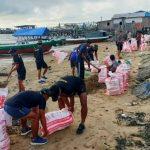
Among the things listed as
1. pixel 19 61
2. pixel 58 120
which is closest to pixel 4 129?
pixel 58 120

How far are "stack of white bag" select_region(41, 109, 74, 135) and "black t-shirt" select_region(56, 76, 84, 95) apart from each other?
1.60ft

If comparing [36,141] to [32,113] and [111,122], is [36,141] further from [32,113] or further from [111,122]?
[111,122]

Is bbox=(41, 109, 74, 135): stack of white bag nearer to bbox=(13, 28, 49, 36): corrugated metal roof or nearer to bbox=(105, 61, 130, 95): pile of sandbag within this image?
bbox=(105, 61, 130, 95): pile of sandbag

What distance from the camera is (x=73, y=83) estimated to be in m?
7.21

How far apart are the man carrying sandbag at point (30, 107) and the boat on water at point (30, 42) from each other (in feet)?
81.6

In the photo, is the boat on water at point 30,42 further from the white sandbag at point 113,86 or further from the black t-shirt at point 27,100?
the black t-shirt at point 27,100

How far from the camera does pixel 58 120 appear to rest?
291 inches

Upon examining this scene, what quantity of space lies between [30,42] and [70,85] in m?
30.1

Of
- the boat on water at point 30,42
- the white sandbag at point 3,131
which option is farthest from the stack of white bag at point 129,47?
the white sandbag at point 3,131

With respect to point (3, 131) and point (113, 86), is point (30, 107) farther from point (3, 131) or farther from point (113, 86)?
point (113, 86)

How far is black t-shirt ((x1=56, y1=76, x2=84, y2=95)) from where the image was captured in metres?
7.07

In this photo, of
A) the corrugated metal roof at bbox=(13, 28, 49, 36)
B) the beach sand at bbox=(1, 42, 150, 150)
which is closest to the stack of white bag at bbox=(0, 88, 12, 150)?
the beach sand at bbox=(1, 42, 150, 150)

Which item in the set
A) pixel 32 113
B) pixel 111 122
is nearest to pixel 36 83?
pixel 111 122

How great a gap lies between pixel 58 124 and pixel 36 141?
690 millimetres
